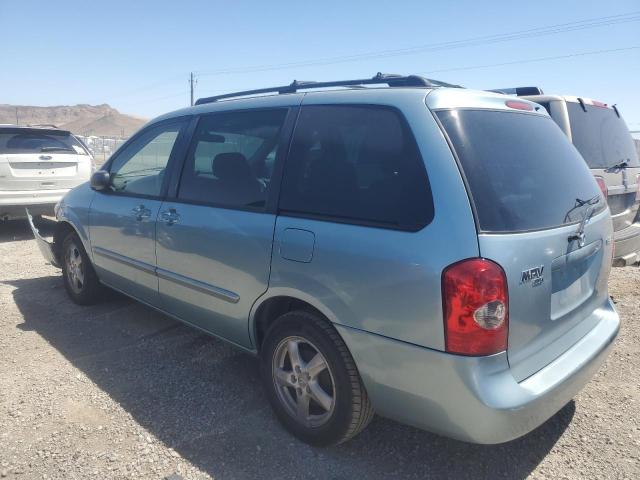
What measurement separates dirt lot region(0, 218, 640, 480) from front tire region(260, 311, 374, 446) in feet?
0.48

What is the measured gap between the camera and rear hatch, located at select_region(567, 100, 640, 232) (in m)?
4.39

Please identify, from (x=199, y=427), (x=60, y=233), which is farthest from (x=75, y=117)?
(x=199, y=427)

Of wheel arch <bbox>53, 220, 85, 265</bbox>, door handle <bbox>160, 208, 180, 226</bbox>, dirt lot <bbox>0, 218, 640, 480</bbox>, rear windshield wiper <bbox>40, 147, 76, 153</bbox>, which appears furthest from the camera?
rear windshield wiper <bbox>40, 147, 76, 153</bbox>

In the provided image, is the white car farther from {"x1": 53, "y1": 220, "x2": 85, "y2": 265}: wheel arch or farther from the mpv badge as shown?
the mpv badge

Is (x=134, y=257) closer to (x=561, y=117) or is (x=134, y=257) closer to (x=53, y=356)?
(x=53, y=356)

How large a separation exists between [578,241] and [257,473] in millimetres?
1909

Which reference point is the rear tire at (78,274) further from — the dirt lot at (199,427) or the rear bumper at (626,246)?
the rear bumper at (626,246)

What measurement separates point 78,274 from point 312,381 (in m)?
3.05

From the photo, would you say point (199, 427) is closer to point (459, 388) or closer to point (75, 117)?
point (459, 388)

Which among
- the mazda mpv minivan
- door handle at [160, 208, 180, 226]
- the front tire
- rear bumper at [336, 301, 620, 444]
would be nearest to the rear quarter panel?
door handle at [160, 208, 180, 226]

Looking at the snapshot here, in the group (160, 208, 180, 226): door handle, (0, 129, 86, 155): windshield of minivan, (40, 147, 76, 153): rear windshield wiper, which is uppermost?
(0, 129, 86, 155): windshield of minivan

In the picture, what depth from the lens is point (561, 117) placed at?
4375mm

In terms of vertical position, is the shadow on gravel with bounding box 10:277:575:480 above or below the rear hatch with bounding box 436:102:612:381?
below

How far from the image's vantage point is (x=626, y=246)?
14.4ft
